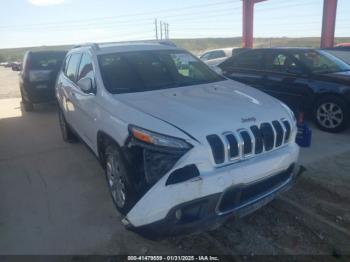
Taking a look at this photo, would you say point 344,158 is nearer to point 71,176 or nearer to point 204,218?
point 204,218

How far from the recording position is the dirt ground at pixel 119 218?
9.43 ft

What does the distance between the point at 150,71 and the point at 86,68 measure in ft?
2.94

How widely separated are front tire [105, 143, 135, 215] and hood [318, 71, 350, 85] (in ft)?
14.8

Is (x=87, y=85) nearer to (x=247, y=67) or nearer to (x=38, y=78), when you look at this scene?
(x=247, y=67)

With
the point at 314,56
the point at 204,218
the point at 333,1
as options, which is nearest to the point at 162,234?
the point at 204,218

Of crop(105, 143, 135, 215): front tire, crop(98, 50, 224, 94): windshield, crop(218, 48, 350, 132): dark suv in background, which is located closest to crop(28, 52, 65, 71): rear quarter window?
crop(218, 48, 350, 132): dark suv in background

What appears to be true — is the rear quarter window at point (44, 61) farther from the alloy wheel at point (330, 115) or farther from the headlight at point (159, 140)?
the headlight at point (159, 140)

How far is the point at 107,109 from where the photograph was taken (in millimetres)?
3244

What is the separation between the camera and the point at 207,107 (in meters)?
2.94

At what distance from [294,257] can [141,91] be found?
2151 mm

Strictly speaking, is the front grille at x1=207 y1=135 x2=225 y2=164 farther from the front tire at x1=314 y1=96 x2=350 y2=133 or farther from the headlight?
the front tire at x1=314 y1=96 x2=350 y2=133

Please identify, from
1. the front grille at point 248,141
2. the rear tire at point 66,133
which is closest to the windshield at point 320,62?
the front grille at point 248,141

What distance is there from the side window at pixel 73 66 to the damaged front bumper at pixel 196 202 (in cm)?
291

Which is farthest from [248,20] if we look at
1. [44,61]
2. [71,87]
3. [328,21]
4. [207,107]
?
[207,107]
